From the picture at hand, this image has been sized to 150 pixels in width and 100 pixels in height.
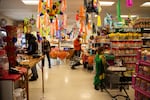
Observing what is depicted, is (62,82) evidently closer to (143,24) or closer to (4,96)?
(143,24)

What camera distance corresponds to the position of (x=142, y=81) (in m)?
4.92

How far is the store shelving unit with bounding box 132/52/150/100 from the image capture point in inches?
185

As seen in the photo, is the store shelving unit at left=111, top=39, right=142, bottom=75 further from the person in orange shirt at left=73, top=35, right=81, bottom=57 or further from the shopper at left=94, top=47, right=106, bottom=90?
the person in orange shirt at left=73, top=35, right=81, bottom=57

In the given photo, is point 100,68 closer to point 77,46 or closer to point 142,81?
point 142,81

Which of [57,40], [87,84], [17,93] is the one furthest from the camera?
[57,40]

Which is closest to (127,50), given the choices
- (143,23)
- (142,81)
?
(143,23)

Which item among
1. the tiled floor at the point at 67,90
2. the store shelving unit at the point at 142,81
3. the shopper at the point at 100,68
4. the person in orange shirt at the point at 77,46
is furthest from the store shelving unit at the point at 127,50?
the person in orange shirt at the point at 77,46

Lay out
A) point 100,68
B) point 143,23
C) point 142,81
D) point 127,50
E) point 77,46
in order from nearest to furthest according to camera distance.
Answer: point 142,81 < point 100,68 < point 127,50 < point 143,23 < point 77,46

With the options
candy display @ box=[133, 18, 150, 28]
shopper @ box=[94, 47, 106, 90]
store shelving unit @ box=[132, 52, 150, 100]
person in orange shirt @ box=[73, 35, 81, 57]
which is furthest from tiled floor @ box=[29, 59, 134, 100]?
person in orange shirt @ box=[73, 35, 81, 57]

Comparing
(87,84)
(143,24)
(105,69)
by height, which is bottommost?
(87,84)

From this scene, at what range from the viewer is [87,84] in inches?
310

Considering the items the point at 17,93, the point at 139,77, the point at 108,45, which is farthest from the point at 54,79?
the point at 17,93

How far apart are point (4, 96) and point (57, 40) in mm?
15948

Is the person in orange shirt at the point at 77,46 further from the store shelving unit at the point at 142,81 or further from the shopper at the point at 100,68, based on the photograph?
the store shelving unit at the point at 142,81
